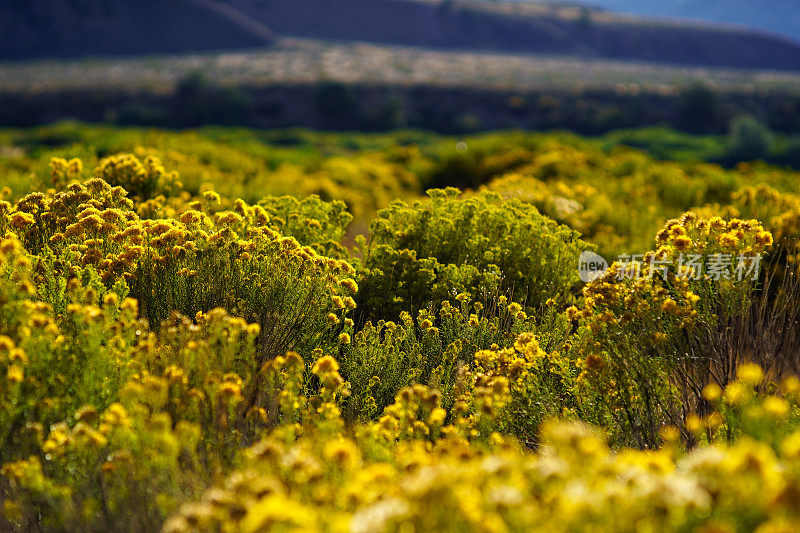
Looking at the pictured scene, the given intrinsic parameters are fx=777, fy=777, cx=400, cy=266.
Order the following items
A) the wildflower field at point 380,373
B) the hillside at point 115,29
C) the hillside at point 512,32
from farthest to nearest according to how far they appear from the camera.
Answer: the hillside at point 512,32 → the hillside at point 115,29 → the wildflower field at point 380,373

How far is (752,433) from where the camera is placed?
2250 mm

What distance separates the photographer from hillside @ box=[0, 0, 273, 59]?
94688 mm

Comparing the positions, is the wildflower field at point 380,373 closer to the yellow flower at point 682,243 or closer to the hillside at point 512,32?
the yellow flower at point 682,243

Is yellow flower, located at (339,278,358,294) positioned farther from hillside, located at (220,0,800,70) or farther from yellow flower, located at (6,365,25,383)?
hillside, located at (220,0,800,70)

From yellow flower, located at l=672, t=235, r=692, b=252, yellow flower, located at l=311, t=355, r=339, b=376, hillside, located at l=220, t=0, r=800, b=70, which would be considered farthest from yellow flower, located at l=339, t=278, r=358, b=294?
hillside, located at l=220, t=0, r=800, b=70

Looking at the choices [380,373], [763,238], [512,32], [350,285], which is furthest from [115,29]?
[763,238]

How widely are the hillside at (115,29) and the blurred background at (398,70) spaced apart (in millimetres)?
189

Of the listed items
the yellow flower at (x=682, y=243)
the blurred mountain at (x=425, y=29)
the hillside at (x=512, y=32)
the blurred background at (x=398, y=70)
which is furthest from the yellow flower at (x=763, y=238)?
the hillside at (x=512, y=32)

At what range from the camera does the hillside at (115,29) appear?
94688mm

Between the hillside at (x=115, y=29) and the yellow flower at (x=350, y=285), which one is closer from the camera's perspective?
the yellow flower at (x=350, y=285)

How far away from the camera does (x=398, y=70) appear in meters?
83.4

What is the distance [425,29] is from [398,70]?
40.0m

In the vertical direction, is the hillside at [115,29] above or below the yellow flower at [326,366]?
below

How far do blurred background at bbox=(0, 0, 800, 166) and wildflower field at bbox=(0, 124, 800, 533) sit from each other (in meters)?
29.9
